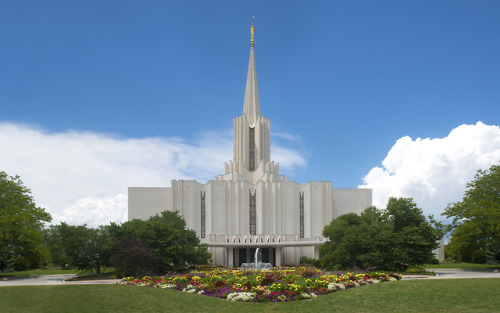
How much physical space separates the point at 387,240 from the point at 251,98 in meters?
33.6

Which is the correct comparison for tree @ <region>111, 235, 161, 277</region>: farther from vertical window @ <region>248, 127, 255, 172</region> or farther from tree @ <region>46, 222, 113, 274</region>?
vertical window @ <region>248, 127, 255, 172</region>

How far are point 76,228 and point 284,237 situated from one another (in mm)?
21651

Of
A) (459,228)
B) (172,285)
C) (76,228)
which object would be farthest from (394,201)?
(76,228)

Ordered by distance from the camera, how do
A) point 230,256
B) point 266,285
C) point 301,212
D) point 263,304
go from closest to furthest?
point 263,304 → point 266,285 → point 230,256 → point 301,212

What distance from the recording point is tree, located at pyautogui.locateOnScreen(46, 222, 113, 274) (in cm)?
3662

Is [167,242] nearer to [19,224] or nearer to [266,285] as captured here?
[19,224]

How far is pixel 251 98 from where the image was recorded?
6241 cm

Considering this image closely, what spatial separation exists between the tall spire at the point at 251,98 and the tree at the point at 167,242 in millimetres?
25914

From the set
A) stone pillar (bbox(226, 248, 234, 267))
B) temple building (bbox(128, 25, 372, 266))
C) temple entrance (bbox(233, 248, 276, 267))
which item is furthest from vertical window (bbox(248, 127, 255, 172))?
stone pillar (bbox(226, 248, 234, 267))

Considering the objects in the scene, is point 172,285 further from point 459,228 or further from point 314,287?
point 459,228

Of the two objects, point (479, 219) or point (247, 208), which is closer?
point (479, 219)

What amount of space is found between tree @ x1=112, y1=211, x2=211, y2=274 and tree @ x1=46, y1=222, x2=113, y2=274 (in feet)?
5.38

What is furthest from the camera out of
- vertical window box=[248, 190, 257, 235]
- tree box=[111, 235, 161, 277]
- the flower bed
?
vertical window box=[248, 190, 257, 235]

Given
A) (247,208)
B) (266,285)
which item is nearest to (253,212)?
(247,208)
